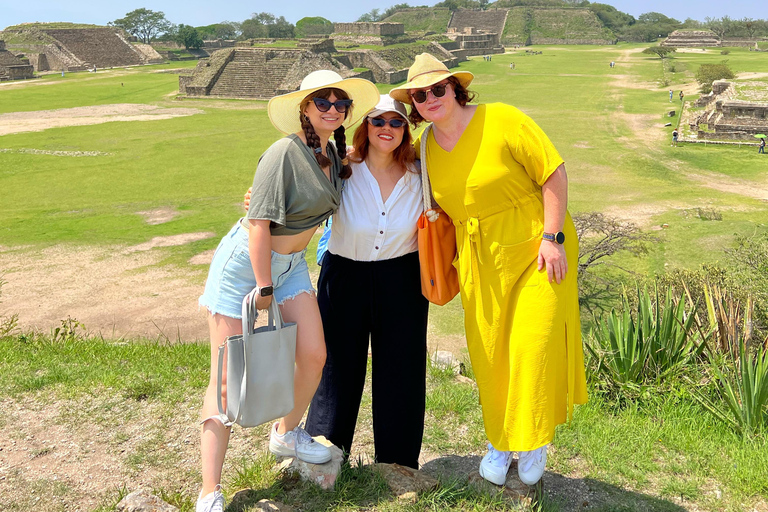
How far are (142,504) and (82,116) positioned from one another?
23576 millimetres

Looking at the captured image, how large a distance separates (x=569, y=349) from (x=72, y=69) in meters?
47.2

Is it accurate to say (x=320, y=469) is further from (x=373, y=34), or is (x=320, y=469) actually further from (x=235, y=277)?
(x=373, y=34)

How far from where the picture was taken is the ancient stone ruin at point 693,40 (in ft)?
176

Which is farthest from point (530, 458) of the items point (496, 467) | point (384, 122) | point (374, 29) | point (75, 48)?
point (75, 48)

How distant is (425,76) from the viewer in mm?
2588

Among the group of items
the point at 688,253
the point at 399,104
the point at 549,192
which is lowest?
the point at 688,253

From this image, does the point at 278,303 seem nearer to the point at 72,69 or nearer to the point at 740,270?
the point at 740,270

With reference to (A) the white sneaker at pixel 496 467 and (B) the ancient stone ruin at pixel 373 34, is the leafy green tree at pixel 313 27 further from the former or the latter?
(A) the white sneaker at pixel 496 467

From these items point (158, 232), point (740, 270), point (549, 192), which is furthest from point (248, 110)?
point (549, 192)

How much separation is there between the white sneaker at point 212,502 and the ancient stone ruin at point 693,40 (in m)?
59.3

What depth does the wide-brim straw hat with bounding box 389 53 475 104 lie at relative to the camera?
8.39 feet

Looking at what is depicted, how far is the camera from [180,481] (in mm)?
2908

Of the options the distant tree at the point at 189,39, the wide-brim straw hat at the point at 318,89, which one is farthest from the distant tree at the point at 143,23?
the wide-brim straw hat at the point at 318,89

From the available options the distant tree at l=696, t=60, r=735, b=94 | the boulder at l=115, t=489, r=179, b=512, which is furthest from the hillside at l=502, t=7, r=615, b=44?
the boulder at l=115, t=489, r=179, b=512
